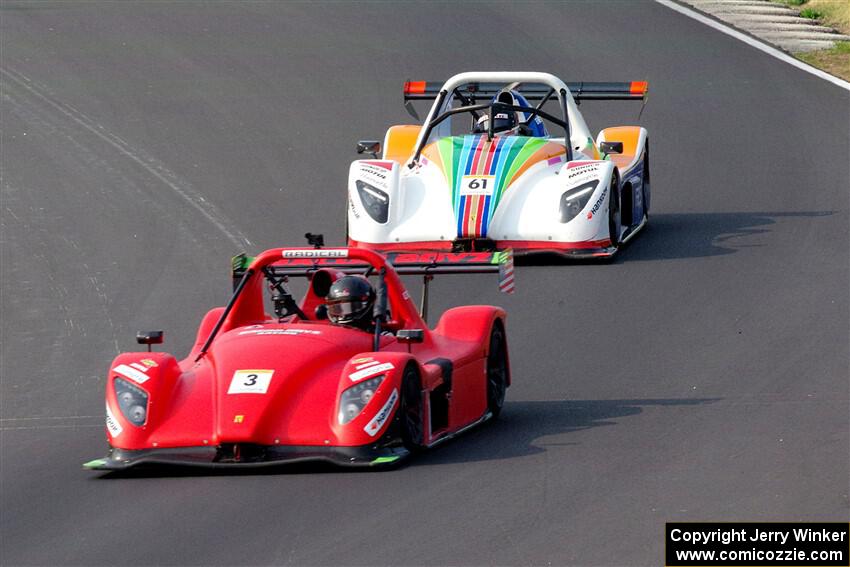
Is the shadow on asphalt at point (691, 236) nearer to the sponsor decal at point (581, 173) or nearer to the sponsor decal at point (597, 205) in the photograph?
the sponsor decal at point (597, 205)

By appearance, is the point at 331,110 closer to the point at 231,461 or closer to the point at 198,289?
the point at 198,289

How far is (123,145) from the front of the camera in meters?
21.8

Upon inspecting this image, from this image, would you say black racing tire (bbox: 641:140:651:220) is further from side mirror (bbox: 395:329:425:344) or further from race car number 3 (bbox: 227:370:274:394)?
race car number 3 (bbox: 227:370:274:394)

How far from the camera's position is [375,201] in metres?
16.5

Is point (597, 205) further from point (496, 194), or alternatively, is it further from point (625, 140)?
point (625, 140)

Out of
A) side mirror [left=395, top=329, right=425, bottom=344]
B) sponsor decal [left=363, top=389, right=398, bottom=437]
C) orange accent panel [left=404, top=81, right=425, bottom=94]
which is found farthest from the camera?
orange accent panel [left=404, top=81, right=425, bottom=94]

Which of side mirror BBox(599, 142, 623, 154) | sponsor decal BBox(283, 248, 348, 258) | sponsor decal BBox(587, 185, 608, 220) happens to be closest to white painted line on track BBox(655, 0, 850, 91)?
side mirror BBox(599, 142, 623, 154)

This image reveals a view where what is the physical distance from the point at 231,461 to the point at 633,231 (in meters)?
8.58

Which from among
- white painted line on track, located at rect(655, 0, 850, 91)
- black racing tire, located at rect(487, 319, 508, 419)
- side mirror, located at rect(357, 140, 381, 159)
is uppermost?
white painted line on track, located at rect(655, 0, 850, 91)

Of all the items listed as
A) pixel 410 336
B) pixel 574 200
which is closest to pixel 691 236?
pixel 574 200

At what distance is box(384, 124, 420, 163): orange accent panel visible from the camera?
1788 cm

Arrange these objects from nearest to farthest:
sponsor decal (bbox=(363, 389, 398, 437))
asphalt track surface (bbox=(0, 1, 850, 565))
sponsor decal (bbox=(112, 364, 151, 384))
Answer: asphalt track surface (bbox=(0, 1, 850, 565)) → sponsor decal (bbox=(363, 389, 398, 437)) → sponsor decal (bbox=(112, 364, 151, 384))

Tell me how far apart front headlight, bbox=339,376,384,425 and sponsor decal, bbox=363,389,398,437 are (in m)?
0.09

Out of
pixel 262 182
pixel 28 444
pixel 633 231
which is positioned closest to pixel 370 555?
pixel 28 444
